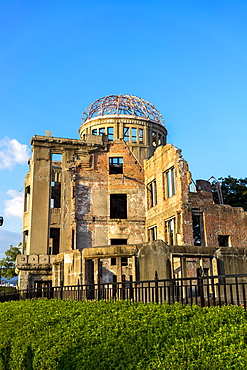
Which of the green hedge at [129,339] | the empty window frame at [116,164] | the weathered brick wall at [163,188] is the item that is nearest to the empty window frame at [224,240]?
the weathered brick wall at [163,188]

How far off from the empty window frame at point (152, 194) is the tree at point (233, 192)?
34.6ft

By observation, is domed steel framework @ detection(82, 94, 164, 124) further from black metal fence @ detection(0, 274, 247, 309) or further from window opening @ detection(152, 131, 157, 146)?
black metal fence @ detection(0, 274, 247, 309)

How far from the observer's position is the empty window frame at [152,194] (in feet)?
98.9

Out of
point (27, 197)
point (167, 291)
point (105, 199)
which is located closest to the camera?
point (167, 291)

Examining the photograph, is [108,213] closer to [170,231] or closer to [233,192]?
[170,231]

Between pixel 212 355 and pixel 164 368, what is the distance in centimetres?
53

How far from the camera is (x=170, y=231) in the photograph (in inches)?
1061

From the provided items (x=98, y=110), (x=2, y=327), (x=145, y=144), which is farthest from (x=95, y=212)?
(x=2, y=327)

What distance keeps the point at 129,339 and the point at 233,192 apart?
38.3 meters

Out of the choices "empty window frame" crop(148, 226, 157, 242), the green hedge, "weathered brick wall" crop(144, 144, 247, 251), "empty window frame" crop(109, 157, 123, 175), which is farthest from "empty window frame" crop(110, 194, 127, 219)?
the green hedge

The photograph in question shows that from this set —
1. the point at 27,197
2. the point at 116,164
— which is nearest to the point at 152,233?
the point at 116,164

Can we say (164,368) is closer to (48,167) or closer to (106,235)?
(106,235)

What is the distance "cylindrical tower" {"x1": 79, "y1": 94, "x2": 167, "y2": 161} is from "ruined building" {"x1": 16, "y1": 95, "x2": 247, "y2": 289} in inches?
94.8

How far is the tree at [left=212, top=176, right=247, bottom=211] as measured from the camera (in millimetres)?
40188
